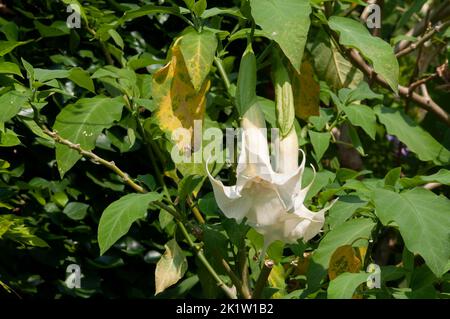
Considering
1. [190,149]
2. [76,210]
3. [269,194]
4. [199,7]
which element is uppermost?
[199,7]

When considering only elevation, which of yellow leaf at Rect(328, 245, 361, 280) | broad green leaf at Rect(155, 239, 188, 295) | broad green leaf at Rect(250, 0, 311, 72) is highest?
broad green leaf at Rect(250, 0, 311, 72)

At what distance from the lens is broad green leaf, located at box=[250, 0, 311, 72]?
1.18 m

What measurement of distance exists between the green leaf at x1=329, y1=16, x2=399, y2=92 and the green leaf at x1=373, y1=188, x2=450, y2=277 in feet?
0.62

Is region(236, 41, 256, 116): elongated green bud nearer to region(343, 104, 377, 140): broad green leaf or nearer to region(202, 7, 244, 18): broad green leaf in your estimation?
region(202, 7, 244, 18): broad green leaf

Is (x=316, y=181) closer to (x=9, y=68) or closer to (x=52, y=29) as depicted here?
(x=9, y=68)

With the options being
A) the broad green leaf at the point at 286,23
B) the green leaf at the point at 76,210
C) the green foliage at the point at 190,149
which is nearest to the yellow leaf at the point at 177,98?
the green foliage at the point at 190,149

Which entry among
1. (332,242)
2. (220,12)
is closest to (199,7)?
(220,12)

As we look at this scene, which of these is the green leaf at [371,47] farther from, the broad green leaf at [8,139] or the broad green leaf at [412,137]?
the broad green leaf at [8,139]

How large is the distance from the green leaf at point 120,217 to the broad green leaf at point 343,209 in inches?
12.7

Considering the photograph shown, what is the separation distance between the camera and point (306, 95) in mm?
1733

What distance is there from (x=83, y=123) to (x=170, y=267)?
13.5 inches

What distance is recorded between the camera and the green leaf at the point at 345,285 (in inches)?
47.7

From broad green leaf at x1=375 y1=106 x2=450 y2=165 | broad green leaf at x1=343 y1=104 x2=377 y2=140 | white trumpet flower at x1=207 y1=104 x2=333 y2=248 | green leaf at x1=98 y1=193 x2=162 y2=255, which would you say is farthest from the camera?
→ broad green leaf at x1=375 y1=106 x2=450 y2=165

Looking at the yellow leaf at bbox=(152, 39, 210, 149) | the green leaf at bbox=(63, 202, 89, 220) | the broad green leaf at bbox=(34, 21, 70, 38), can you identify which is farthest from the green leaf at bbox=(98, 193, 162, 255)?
the broad green leaf at bbox=(34, 21, 70, 38)
